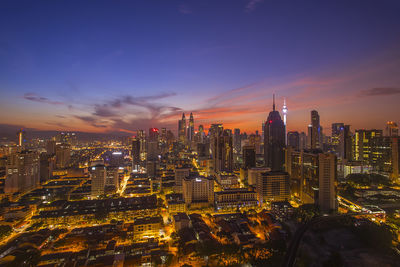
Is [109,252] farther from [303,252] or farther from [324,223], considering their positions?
[324,223]

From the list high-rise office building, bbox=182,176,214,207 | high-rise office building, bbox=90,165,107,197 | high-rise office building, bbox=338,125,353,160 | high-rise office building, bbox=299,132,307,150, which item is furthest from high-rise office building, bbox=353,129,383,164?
high-rise office building, bbox=90,165,107,197

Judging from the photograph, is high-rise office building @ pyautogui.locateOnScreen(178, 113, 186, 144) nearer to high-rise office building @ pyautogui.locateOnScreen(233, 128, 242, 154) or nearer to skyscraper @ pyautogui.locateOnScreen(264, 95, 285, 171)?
high-rise office building @ pyautogui.locateOnScreen(233, 128, 242, 154)

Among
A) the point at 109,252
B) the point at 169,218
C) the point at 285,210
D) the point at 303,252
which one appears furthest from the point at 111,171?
the point at 303,252

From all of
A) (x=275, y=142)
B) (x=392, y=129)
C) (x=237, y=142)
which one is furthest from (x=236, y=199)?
(x=237, y=142)

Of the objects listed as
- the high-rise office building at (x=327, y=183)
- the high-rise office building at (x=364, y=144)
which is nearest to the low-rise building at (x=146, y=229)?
the high-rise office building at (x=327, y=183)

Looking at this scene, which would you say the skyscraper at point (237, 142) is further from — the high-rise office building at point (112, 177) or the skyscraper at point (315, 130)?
the high-rise office building at point (112, 177)

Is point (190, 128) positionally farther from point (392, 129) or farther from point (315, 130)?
point (392, 129)
